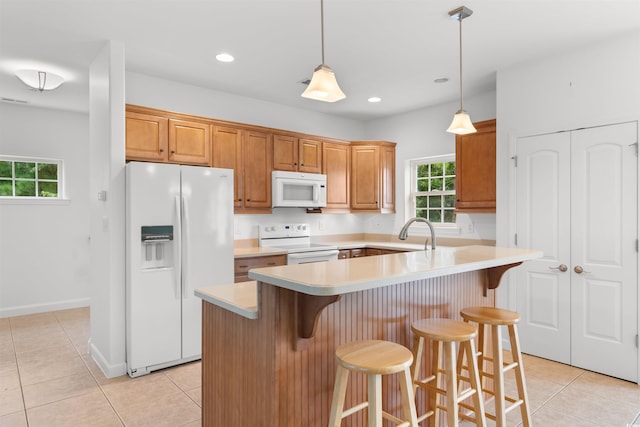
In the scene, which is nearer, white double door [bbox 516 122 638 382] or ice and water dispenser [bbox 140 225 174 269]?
white double door [bbox 516 122 638 382]

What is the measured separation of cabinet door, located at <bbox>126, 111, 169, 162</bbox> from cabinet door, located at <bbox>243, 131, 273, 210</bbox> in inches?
35.3

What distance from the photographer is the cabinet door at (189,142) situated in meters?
3.80

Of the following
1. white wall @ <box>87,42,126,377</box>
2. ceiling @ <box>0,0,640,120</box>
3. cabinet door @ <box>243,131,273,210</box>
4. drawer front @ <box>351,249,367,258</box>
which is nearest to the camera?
ceiling @ <box>0,0,640,120</box>

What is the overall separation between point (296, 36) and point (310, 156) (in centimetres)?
199

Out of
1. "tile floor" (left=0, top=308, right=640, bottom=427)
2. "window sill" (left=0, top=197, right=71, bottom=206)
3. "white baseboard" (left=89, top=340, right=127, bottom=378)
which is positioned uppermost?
"window sill" (left=0, top=197, right=71, bottom=206)

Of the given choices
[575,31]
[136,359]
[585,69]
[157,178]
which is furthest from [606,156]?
[136,359]

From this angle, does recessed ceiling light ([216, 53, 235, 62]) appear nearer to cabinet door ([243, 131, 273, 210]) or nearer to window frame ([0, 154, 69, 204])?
cabinet door ([243, 131, 273, 210])

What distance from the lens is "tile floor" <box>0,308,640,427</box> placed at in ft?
8.05

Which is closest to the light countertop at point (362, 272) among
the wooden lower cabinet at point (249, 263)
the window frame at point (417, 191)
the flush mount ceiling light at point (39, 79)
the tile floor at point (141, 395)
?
the tile floor at point (141, 395)

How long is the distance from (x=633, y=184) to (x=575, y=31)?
125cm

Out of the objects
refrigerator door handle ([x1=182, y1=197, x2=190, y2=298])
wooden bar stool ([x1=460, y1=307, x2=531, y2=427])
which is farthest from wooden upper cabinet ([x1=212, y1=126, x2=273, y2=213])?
wooden bar stool ([x1=460, y1=307, x2=531, y2=427])

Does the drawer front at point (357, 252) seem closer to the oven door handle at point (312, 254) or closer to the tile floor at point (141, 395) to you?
the oven door handle at point (312, 254)

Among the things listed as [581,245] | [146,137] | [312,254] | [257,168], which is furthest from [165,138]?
[581,245]

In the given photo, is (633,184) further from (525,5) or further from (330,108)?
(330,108)
